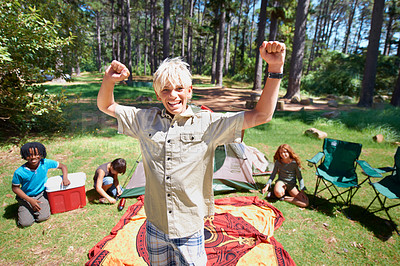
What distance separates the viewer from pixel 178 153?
133cm

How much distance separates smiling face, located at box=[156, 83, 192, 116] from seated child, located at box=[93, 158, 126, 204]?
2.82m

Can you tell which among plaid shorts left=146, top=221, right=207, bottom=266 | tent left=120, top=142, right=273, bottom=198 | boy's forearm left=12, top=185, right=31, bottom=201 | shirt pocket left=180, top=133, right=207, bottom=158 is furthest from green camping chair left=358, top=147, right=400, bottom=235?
boy's forearm left=12, top=185, right=31, bottom=201

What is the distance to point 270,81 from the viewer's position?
1.18m

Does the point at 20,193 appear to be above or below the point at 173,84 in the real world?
below

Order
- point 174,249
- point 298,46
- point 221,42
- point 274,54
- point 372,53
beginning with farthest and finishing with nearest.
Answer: point 221,42, point 298,46, point 372,53, point 174,249, point 274,54

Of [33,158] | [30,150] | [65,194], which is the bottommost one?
[65,194]

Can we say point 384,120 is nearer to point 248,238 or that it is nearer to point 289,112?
point 289,112

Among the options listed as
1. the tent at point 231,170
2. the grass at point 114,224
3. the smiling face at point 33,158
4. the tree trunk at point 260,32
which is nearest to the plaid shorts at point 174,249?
the grass at point 114,224

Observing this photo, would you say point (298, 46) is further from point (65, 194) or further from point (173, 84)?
point (173, 84)

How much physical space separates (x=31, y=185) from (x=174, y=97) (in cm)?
310

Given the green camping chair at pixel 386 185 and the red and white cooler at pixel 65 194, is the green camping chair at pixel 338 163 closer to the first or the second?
the green camping chair at pixel 386 185

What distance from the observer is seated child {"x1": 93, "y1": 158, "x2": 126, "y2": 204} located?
3.75 metres

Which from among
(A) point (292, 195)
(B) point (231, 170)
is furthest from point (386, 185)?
(B) point (231, 170)

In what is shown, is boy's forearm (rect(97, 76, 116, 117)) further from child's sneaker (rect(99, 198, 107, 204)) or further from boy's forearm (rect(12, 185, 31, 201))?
child's sneaker (rect(99, 198, 107, 204))
